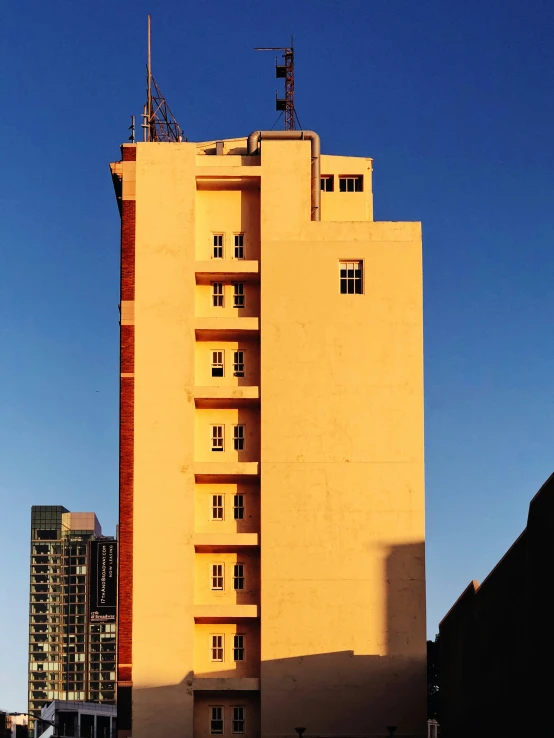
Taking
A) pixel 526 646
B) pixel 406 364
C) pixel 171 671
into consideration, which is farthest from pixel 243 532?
pixel 526 646

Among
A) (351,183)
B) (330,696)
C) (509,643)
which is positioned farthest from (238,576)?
(351,183)

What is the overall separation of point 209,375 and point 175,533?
8215mm

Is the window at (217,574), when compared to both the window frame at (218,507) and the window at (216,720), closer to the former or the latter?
the window frame at (218,507)

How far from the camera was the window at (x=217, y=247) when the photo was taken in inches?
2484

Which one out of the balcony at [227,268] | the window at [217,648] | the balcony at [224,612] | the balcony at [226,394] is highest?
the balcony at [227,268]

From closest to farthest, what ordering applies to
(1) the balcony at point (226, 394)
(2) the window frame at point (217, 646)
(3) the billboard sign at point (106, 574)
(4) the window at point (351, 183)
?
(2) the window frame at point (217, 646) < (1) the balcony at point (226, 394) < (3) the billboard sign at point (106, 574) < (4) the window at point (351, 183)

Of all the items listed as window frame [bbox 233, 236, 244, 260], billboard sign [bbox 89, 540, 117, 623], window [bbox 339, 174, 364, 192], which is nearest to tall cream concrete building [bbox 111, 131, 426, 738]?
window frame [bbox 233, 236, 244, 260]

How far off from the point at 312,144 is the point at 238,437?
15873 millimetres

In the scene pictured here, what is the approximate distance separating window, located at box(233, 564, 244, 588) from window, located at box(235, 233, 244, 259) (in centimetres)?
1559

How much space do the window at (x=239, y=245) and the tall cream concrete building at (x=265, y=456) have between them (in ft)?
0.81

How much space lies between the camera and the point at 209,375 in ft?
204

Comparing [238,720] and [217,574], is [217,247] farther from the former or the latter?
[238,720]

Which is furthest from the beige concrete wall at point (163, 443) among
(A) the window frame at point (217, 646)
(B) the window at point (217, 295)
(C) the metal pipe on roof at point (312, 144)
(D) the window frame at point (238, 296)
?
(C) the metal pipe on roof at point (312, 144)

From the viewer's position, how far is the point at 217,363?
2456 inches
